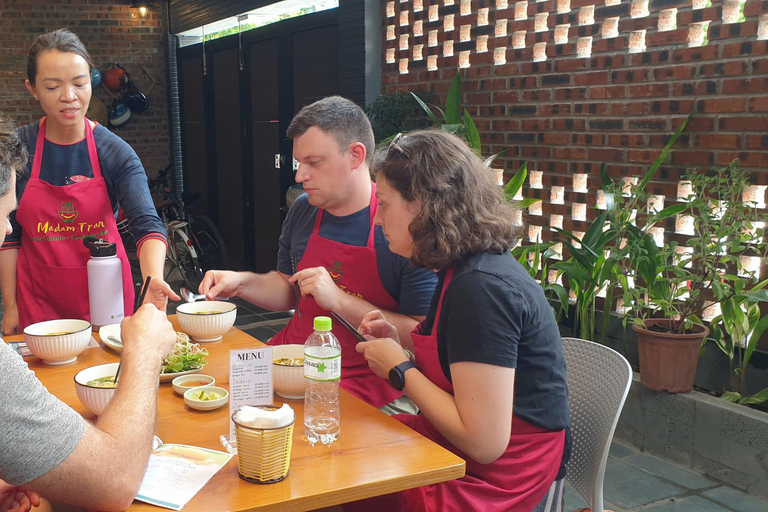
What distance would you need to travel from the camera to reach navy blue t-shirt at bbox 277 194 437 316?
7.27 ft

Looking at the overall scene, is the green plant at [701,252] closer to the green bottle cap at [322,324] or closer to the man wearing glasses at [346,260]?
the man wearing glasses at [346,260]

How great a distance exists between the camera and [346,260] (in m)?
2.32

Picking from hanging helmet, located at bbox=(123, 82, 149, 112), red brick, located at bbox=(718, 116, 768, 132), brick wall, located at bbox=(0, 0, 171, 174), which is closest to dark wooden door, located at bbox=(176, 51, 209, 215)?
brick wall, located at bbox=(0, 0, 171, 174)

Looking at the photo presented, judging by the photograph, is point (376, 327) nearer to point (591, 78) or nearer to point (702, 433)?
point (702, 433)

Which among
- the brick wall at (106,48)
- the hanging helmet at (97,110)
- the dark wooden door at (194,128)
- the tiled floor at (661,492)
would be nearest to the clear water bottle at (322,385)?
the tiled floor at (661,492)

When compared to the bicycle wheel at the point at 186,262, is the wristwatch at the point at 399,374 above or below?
above

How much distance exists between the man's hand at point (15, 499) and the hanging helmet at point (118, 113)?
28.7 feet

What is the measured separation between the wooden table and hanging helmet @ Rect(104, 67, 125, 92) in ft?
27.0

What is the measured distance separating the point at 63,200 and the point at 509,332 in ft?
5.59

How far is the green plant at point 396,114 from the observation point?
193 inches

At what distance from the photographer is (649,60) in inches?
143

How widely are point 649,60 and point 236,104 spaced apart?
535 cm

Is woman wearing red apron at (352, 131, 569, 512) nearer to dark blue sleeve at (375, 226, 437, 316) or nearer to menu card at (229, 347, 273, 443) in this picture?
menu card at (229, 347, 273, 443)

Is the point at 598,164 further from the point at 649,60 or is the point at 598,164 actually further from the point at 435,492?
the point at 435,492
